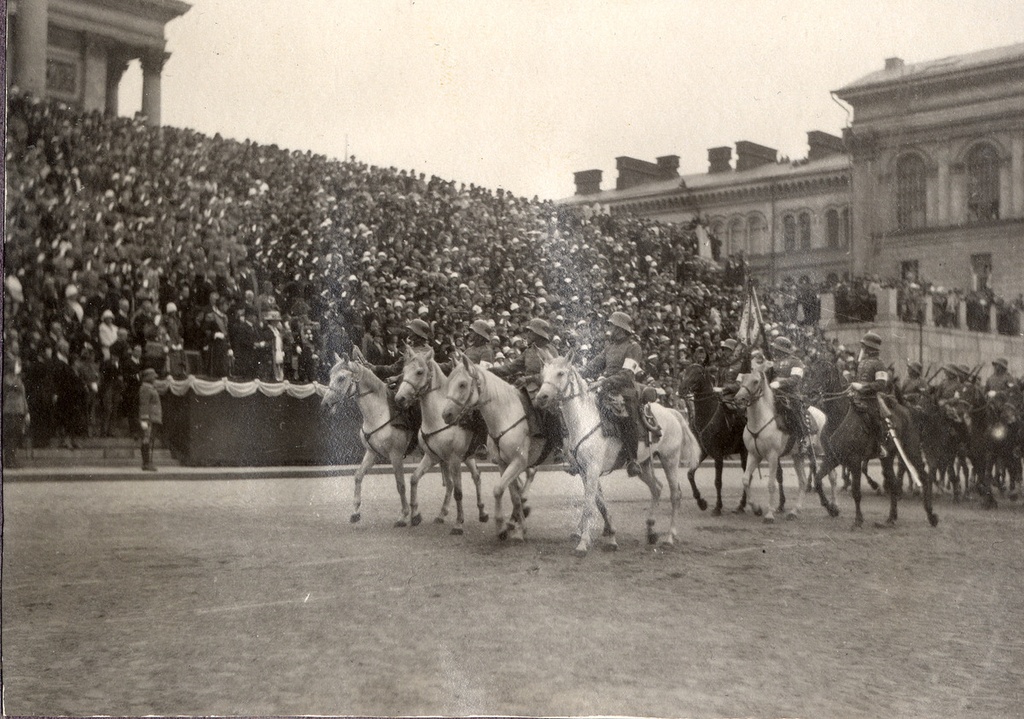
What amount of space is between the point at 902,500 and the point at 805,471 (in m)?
0.94

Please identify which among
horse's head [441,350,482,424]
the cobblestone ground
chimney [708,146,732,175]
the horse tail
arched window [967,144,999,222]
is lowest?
the cobblestone ground

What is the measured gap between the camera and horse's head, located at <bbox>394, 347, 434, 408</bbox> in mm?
6715

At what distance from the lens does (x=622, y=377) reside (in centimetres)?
630

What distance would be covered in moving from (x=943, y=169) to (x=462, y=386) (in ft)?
9.02

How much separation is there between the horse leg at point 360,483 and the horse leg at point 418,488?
6cm

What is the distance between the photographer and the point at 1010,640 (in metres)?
5.68

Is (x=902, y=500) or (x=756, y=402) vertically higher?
(x=756, y=402)

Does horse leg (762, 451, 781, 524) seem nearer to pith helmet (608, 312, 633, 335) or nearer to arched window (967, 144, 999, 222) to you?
pith helmet (608, 312, 633, 335)

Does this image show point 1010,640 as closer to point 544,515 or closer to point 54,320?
point 544,515

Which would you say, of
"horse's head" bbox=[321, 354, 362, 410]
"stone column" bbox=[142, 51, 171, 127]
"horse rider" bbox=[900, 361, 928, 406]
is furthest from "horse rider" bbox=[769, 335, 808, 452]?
"stone column" bbox=[142, 51, 171, 127]

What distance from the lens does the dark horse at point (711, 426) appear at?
6.86 metres

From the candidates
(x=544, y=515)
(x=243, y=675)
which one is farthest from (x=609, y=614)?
(x=243, y=675)

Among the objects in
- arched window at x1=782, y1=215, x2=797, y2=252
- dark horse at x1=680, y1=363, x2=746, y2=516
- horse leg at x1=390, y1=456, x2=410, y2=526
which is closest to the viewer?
arched window at x1=782, y1=215, x2=797, y2=252

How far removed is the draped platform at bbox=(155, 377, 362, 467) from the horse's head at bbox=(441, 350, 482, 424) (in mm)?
584
